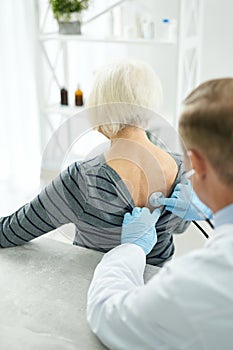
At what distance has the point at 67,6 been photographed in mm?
2992

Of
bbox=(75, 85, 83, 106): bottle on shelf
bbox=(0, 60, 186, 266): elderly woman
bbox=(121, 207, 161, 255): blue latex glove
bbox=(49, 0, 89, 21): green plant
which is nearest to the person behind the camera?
bbox=(121, 207, 161, 255): blue latex glove

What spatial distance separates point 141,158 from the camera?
1.29 metres

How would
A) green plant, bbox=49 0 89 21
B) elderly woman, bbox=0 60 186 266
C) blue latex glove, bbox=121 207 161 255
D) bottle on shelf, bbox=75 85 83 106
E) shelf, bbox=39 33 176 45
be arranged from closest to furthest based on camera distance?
blue latex glove, bbox=121 207 161 255 < elderly woman, bbox=0 60 186 266 < shelf, bbox=39 33 176 45 < green plant, bbox=49 0 89 21 < bottle on shelf, bbox=75 85 83 106

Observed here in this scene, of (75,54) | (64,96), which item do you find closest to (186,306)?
(64,96)

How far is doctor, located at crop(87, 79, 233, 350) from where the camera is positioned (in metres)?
0.79

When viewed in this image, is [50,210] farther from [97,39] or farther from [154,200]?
[97,39]

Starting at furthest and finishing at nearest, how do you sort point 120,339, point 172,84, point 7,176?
point 7,176 → point 172,84 → point 120,339

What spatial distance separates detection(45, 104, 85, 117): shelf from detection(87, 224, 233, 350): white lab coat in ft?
7.93

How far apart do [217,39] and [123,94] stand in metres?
1.88

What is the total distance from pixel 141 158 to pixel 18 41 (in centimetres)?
233

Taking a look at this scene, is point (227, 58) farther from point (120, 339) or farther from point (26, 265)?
point (120, 339)

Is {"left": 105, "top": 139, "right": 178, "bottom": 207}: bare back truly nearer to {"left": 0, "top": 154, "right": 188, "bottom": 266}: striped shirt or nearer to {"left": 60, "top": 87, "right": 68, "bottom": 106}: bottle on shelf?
{"left": 0, "top": 154, "right": 188, "bottom": 266}: striped shirt

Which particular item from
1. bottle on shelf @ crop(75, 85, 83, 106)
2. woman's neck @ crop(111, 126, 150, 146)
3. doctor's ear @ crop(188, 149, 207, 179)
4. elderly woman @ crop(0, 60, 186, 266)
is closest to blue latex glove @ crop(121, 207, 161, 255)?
elderly woman @ crop(0, 60, 186, 266)

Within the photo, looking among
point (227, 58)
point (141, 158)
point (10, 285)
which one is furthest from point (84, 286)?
point (227, 58)
